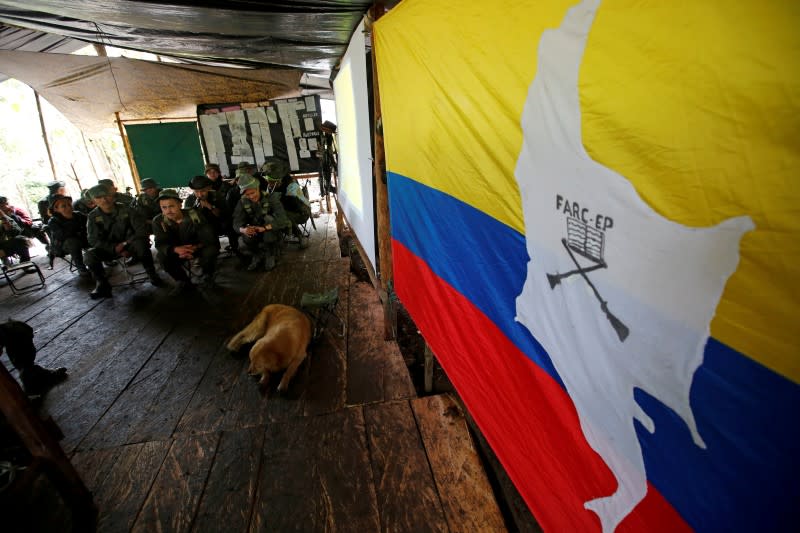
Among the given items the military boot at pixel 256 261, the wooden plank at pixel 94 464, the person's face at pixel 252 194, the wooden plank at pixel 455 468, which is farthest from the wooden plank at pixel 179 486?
the person's face at pixel 252 194

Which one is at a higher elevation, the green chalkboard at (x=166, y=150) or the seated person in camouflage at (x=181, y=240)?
the green chalkboard at (x=166, y=150)

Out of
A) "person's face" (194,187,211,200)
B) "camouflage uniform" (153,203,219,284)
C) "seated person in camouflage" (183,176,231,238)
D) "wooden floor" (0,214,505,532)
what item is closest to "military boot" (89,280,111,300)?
"camouflage uniform" (153,203,219,284)

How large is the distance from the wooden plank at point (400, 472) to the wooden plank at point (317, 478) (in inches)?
2.5

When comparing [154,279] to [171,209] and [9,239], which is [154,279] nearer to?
[171,209]

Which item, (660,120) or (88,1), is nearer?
(660,120)

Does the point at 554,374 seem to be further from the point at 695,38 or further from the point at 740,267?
the point at 695,38

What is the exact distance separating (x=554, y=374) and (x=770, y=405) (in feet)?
1.70

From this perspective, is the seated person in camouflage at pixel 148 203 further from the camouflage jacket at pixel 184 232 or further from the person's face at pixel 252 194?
the person's face at pixel 252 194

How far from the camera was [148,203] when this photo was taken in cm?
598

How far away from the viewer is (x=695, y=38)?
0.57 metres

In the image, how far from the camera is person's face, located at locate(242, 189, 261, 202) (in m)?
5.72

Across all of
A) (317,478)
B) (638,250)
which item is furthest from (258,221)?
(638,250)

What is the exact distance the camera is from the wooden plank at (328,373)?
2.61 metres

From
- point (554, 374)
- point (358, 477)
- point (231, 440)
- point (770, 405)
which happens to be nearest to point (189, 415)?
point (231, 440)
